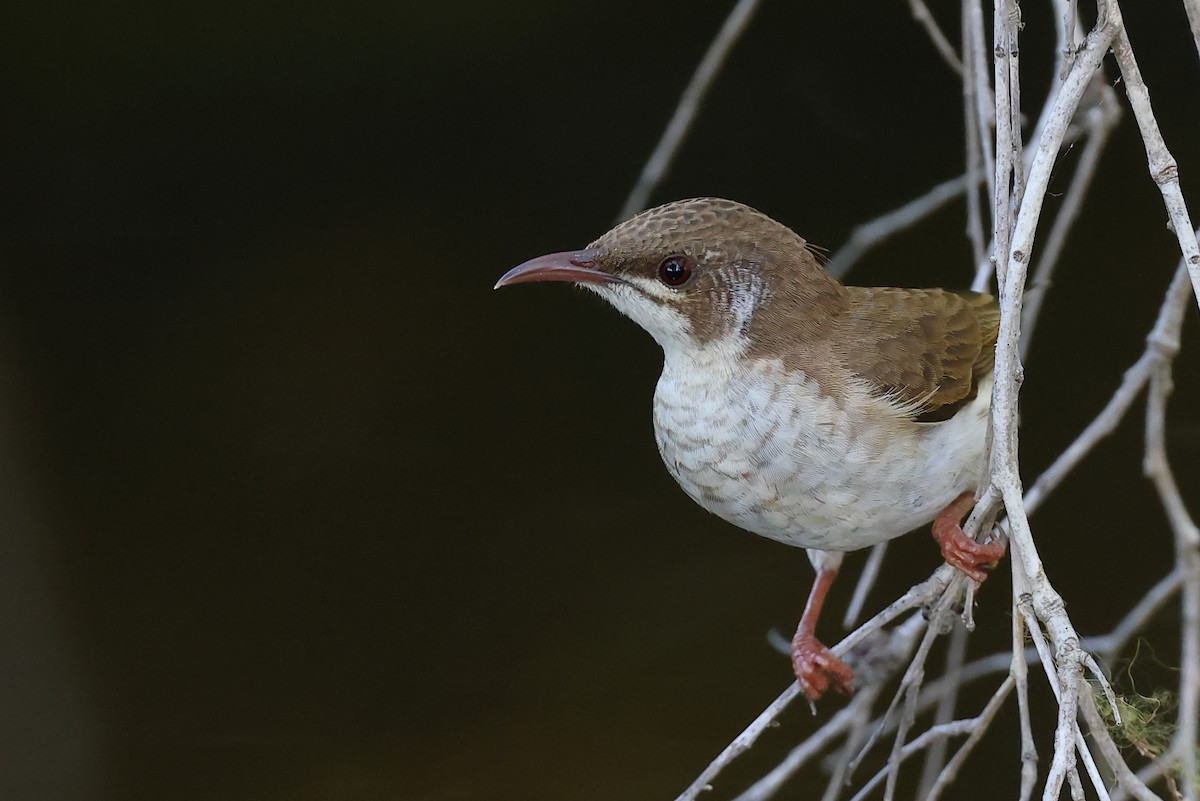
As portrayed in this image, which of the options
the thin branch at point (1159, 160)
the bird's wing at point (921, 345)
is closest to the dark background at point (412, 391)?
the bird's wing at point (921, 345)

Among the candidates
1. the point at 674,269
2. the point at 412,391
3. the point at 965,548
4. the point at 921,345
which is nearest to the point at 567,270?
the point at 674,269

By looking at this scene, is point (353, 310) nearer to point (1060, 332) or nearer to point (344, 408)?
point (344, 408)

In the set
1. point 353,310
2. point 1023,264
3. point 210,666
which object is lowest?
point 210,666

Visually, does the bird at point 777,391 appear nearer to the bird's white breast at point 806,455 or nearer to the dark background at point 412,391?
the bird's white breast at point 806,455

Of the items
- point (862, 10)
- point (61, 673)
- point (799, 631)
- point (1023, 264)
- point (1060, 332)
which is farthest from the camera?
point (61, 673)

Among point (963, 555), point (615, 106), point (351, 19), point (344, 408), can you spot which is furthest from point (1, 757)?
point (963, 555)

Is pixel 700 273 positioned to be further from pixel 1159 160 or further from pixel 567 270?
pixel 1159 160
